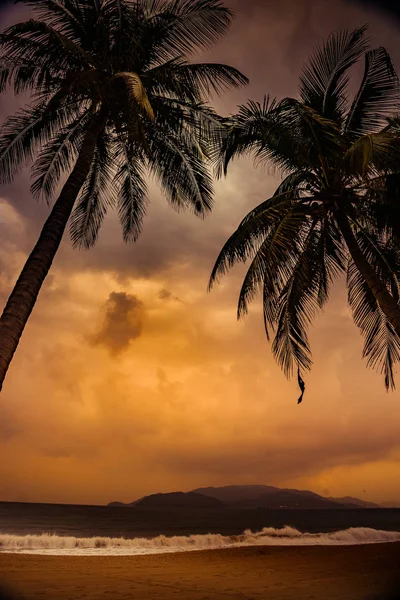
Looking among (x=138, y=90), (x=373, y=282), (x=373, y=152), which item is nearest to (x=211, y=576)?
(x=373, y=282)

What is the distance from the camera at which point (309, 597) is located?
7211 mm

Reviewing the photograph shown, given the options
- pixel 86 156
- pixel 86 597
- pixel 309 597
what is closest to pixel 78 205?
pixel 86 156

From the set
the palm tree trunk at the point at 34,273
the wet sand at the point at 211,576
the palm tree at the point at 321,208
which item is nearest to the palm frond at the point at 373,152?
the palm tree at the point at 321,208

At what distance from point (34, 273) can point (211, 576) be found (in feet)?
22.7

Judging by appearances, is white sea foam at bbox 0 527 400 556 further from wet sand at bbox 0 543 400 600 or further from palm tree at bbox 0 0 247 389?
palm tree at bbox 0 0 247 389

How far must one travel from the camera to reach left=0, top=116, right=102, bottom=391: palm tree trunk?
615cm

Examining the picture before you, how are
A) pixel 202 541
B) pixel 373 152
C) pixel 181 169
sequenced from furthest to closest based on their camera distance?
pixel 202 541
pixel 181 169
pixel 373 152

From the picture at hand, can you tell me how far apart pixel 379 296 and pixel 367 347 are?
1.97 metres

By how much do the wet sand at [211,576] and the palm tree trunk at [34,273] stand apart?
159 inches

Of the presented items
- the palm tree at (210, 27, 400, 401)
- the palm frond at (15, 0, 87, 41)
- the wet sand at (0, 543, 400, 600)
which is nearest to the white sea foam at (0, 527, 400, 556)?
the wet sand at (0, 543, 400, 600)

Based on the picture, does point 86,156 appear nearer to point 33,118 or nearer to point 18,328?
point 33,118

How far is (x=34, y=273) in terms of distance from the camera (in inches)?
274

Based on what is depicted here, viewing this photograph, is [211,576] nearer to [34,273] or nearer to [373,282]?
[373,282]

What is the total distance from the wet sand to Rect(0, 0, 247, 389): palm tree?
212 inches
